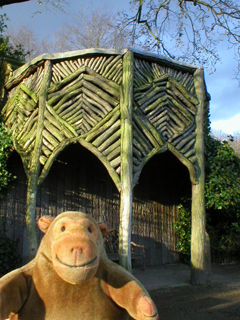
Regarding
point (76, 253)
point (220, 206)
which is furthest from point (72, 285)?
point (220, 206)

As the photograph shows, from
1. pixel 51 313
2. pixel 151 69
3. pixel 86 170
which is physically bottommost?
pixel 51 313

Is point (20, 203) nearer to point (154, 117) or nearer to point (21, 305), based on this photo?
point (154, 117)

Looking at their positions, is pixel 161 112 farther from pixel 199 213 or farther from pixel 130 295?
pixel 130 295

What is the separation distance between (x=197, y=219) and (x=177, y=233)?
3.02 m

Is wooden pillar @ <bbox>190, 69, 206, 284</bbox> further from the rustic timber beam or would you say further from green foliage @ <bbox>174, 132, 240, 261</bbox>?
green foliage @ <bbox>174, 132, 240, 261</bbox>

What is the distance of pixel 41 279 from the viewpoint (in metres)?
2.97

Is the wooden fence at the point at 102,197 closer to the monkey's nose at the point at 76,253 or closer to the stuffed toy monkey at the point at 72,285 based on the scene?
the stuffed toy monkey at the point at 72,285

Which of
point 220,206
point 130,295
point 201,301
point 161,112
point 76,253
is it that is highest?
point 161,112

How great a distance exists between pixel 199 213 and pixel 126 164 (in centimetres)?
205

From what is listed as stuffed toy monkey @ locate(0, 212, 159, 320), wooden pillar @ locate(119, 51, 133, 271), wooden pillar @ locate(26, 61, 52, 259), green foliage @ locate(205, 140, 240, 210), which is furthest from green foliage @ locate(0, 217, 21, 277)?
stuffed toy monkey @ locate(0, 212, 159, 320)

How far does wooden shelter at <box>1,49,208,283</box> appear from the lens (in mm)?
6492

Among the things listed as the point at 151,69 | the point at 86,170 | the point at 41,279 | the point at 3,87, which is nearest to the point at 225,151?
the point at 151,69

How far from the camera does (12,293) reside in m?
2.83

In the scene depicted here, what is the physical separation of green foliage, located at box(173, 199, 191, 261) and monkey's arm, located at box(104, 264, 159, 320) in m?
6.90
